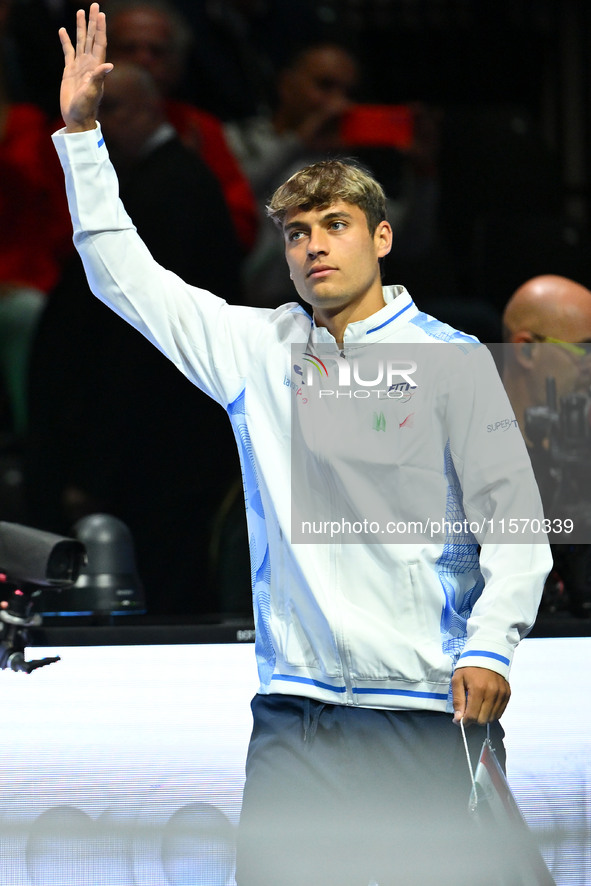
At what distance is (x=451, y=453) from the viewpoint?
183cm

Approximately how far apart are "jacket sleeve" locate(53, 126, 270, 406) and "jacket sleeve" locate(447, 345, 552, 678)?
38cm

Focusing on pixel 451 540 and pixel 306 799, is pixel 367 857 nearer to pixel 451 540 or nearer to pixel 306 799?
pixel 306 799

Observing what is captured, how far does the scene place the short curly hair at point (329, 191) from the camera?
1910 mm

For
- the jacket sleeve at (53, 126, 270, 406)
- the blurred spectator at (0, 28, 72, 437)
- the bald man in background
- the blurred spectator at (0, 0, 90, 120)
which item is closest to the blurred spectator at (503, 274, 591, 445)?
the bald man in background

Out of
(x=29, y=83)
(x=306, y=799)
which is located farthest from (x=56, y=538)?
(x=29, y=83)

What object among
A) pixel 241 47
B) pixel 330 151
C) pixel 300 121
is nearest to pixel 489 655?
pixel 330 151

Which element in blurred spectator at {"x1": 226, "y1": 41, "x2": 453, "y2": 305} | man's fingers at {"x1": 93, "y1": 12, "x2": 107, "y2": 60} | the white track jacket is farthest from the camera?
blurred spectator at {"x1": 226, "y1": 41, "x2": 453, "y2": 305}

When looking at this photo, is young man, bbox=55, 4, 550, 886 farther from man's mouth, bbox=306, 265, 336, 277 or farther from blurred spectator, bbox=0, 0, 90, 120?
blurred spectator, bbox=0, 0, 90, 120

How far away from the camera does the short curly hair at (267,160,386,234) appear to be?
1910mm

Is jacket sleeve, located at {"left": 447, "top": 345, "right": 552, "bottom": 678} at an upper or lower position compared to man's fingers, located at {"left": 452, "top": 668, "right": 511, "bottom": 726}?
upper

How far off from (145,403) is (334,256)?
5.82 ft

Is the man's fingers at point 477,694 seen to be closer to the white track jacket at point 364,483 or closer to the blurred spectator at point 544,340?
the white track jacket at point 364,483

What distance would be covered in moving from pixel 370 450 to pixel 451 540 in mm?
183

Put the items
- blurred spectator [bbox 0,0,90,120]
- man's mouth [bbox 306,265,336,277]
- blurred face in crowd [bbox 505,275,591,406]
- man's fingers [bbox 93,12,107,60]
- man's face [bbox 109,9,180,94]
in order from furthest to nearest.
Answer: blurred spectator [bbox 0,0,90,120] → man's face [bbox 109,9,180,94] → blurred face in crowd [bbox 505,275,591,406] → man's fingers [bbox 93,12,107,60] → man's mouth [bbox 306,265,336,277]
